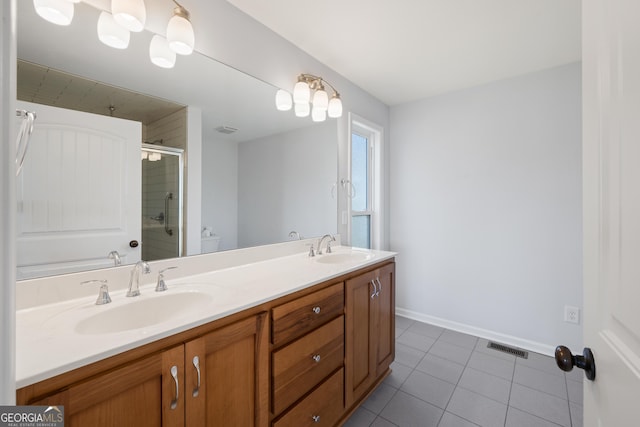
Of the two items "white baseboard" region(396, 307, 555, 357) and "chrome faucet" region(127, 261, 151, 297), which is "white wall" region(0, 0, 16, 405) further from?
"white baseboard" region(396, 307, 555, 357)

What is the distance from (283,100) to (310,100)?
1.01ft

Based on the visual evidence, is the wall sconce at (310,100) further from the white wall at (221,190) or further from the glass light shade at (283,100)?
the white wall at (221,190)

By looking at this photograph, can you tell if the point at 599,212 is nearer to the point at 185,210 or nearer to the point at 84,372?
the point at 84,372

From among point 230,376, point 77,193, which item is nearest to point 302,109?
point 77,193

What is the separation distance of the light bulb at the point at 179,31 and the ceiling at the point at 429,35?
0.46m

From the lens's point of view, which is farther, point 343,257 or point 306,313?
point 343,257

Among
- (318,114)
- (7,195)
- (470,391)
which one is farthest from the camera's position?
(318,114)

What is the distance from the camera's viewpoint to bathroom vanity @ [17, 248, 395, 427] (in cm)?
65

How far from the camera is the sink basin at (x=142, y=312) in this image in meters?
0.89

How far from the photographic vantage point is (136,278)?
3.58ft

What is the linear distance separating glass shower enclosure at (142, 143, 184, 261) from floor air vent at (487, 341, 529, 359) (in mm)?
2692

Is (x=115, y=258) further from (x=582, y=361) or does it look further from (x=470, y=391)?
(x=470, y=391)

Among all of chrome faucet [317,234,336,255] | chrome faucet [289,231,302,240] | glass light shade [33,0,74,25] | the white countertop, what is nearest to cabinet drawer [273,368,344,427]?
the white countertop

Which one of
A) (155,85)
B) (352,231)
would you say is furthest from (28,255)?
(352,231)
